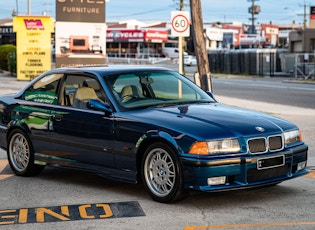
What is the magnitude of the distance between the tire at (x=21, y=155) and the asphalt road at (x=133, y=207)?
12 centimetres

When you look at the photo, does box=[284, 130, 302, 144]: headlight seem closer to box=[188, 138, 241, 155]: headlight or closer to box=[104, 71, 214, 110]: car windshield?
box=[188, 138, 241, 155]: headlight

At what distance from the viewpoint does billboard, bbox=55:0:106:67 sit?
30922mm

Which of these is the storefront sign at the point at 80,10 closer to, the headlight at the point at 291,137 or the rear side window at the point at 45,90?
the rear side window at the point at 45,90

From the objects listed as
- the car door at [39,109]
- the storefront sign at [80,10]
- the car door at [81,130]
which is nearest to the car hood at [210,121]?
the car door at [81,130]

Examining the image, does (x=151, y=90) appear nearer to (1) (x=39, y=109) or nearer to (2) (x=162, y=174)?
(2) (x=162, y=174)

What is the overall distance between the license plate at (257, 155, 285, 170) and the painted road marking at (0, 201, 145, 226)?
1.33 meters

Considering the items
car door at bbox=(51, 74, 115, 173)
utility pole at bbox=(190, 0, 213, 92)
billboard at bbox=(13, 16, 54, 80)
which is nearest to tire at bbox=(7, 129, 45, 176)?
car door at bbox=(51, 74, 115, 173)

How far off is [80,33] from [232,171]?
25.1 m

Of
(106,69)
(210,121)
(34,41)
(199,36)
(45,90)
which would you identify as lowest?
(210,121)

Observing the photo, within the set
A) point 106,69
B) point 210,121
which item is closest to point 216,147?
point 210,121

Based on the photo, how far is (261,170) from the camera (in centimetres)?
744

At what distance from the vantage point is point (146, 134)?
7691 millimetres

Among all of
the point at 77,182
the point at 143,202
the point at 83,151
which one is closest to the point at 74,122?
the point at 83,151

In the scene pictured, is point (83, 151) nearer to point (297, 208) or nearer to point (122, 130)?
point (122, 130)
